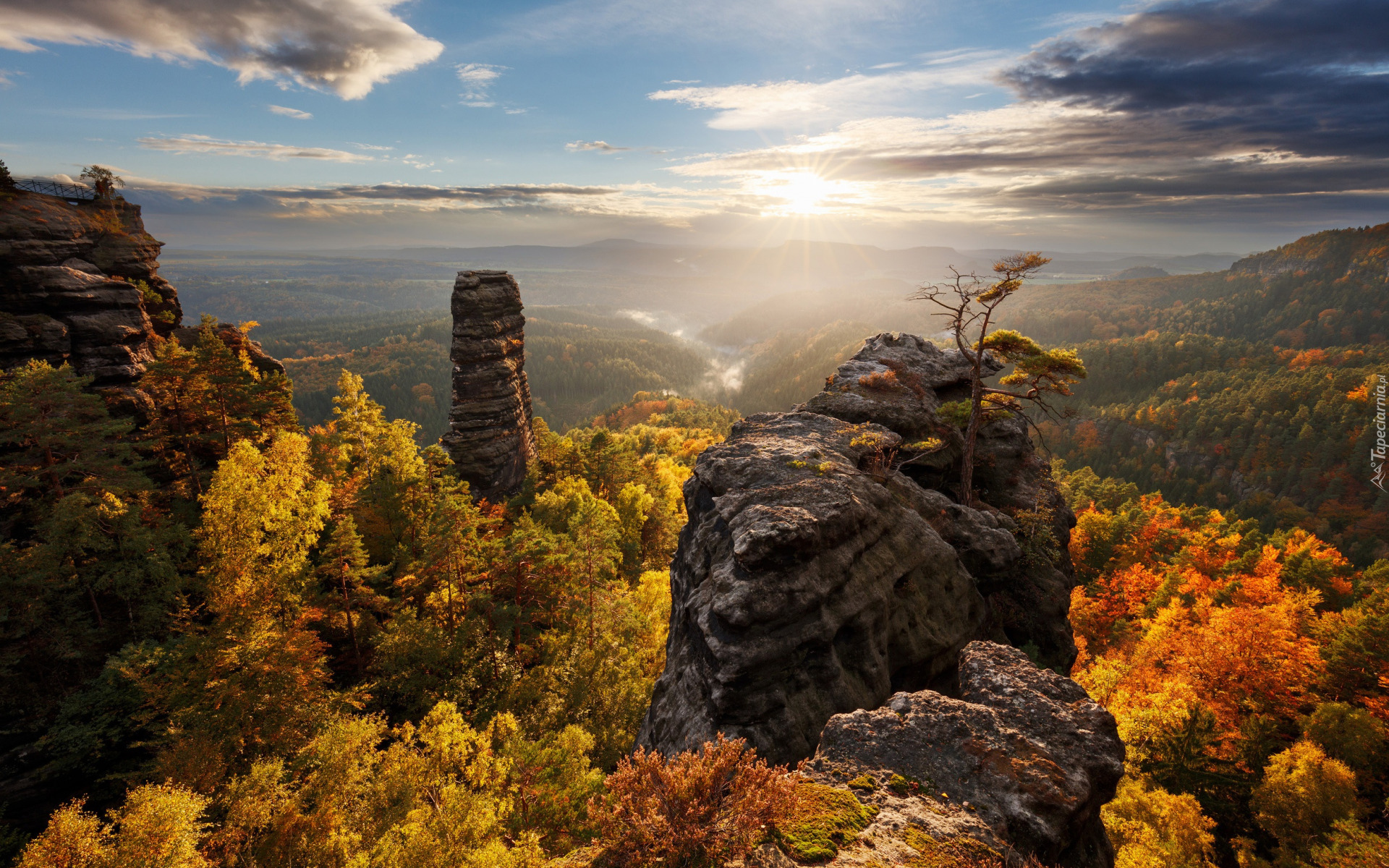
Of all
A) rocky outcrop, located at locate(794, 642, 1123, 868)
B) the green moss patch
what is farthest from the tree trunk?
the green moss patch

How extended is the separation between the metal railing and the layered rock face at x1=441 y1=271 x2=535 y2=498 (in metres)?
25.0

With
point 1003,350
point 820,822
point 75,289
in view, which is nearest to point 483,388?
point 75,289

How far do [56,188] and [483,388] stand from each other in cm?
3164

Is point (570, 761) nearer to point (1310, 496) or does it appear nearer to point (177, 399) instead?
point (177, 399)

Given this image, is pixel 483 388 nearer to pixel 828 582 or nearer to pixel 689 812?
pixel 828 582

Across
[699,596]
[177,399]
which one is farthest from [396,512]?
[699,596]

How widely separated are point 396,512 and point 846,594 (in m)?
30.5

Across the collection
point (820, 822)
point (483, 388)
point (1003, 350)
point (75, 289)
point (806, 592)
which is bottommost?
point (820, 822)

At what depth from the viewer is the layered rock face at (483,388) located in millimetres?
49062

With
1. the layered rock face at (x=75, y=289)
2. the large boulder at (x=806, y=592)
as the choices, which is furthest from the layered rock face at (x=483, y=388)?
the large boulder at (x=806, y=592)

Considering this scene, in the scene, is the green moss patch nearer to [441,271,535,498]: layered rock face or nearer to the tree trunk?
the tree trunk

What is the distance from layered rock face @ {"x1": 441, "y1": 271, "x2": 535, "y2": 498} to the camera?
49.1 meters

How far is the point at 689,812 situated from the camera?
8.53 meters

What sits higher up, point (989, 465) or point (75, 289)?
point (75, 289)
